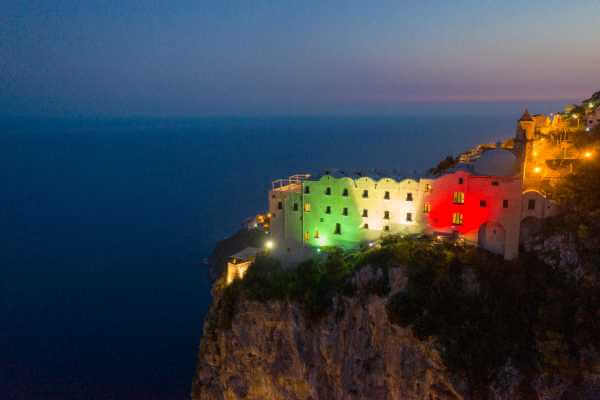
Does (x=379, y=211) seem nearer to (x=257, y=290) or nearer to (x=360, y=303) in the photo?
(x=360, y=303)

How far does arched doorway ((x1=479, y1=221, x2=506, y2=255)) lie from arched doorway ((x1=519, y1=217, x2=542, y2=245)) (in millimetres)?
1660

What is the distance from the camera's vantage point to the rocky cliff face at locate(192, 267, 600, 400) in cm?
3059

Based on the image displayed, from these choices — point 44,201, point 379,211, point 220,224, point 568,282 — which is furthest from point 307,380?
point 44,201

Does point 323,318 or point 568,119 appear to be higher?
point 568,119

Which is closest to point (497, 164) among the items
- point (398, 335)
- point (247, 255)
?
point (398, 335)

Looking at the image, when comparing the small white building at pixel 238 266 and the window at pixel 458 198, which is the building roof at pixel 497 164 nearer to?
the window at pixel 458 198

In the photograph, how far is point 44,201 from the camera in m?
136

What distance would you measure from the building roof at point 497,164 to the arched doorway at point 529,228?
4.18 meters

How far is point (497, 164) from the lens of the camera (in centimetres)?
3744

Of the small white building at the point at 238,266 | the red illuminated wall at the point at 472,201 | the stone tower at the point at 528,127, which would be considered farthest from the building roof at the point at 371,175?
the stone tower at the point at 528,127

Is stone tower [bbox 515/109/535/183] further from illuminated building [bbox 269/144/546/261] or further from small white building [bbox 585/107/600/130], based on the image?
small white building [bbox 585/107/600/130]

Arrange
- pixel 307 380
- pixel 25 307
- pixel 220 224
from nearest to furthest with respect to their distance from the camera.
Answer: pixel 307 380 → pixel 25 307 → pixel 220 224

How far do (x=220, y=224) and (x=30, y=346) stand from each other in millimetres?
52536

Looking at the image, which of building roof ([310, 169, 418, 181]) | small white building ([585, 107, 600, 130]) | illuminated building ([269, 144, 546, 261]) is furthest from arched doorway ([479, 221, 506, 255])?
small white building ([585, 107, 600, 130])
